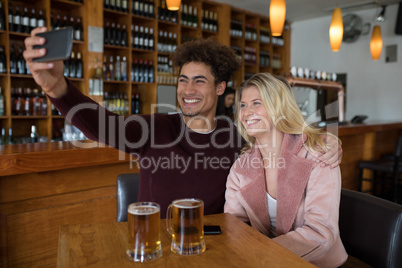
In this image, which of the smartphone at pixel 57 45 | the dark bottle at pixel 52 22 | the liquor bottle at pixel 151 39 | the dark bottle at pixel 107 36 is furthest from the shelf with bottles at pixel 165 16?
the smartphone at pixel 57 45

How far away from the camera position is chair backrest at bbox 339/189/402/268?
1.14 metres

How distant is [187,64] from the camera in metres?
1.74

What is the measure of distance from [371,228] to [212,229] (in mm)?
587

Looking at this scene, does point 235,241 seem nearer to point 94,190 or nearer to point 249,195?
point 249,195

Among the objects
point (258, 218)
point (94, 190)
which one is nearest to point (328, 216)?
point (258, 218)

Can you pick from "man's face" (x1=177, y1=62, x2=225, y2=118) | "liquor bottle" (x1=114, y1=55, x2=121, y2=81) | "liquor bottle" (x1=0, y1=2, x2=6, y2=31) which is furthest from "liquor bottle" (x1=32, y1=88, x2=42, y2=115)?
"man's face" (x1=177, y1=62, x2=225, y2=118)

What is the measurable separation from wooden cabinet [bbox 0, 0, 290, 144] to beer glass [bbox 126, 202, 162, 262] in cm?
341

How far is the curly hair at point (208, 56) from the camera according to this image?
68.6 inches

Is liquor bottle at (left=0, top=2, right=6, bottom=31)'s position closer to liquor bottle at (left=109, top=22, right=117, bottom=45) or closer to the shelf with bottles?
liquor bottle at (left=109, top=22, right=117, bottom=45)

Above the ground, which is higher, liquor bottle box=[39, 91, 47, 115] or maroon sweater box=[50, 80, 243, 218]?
liquor bottle box=[39, 91, 47, 115]

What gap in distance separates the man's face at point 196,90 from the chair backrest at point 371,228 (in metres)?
0.73

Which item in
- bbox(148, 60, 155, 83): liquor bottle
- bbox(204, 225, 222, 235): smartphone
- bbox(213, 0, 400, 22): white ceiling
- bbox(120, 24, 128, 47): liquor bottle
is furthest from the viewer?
bbox(213, 0, 400, 22): white ceiling

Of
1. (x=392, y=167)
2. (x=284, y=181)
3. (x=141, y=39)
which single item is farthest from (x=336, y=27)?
(x=284, y=181)

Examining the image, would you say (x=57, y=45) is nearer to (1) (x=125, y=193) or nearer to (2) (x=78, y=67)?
(1) (x=125, y=193)
